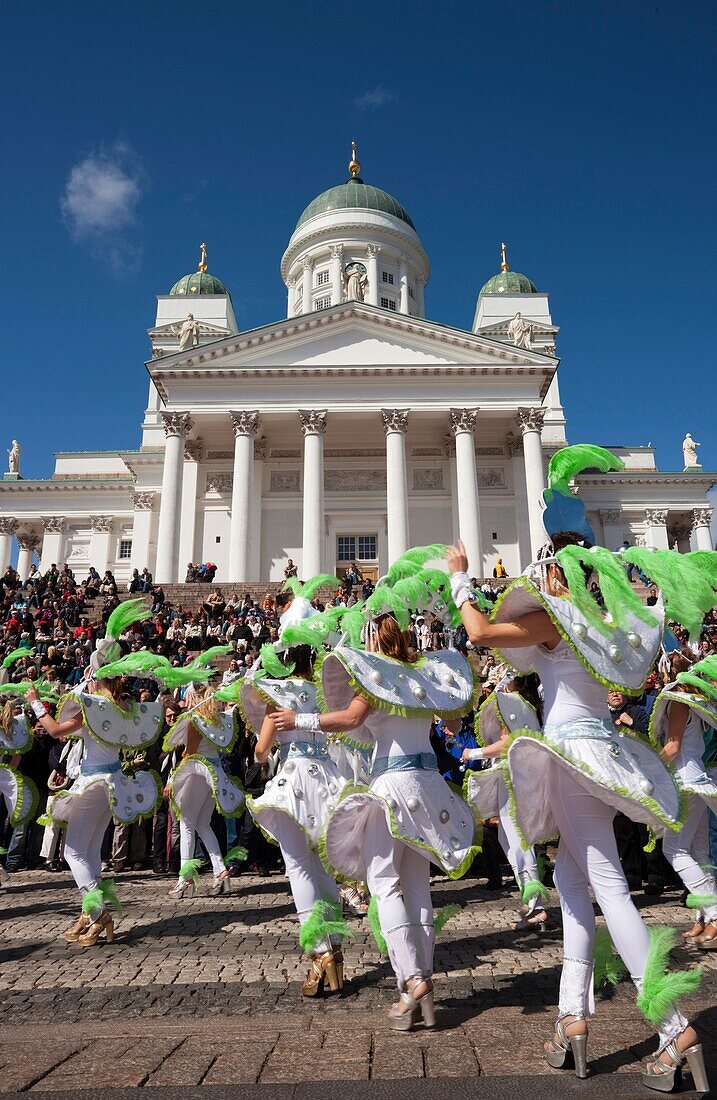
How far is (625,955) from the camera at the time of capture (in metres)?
3.12

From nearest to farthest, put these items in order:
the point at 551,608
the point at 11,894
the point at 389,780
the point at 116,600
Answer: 1. the point at 551,608
2. the point at 389,780
3. the point at 11,894
4. the point at 116,600

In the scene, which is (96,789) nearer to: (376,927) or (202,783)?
(202,783)

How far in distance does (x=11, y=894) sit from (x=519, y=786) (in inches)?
303

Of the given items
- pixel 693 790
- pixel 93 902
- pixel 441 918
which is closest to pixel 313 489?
pixel 93 902

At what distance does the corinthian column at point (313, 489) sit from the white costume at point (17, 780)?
24.4 metres

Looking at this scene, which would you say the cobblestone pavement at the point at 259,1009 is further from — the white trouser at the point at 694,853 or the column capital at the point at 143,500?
the column capital at the point at 143,500

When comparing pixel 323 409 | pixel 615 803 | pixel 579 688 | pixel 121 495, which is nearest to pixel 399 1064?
pixel 615 803

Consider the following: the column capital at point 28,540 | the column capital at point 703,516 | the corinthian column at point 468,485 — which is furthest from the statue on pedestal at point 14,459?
the column capital at point 703,516

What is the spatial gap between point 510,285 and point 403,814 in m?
57.8

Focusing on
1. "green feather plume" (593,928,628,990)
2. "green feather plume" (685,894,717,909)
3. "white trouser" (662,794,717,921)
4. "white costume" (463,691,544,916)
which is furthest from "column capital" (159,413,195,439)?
"green feather plume" (593,928,628,990)

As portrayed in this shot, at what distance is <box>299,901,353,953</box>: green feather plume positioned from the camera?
4492mm

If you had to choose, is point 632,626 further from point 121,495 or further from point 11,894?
point 121,495

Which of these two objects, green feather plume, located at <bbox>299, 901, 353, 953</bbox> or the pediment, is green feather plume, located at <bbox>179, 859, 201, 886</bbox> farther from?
the pediment

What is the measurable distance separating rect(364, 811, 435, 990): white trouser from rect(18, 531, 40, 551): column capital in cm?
5110
